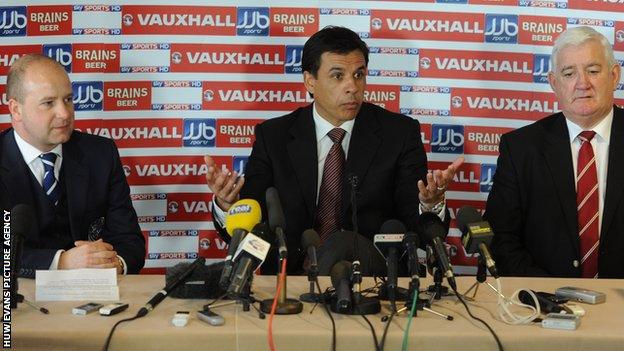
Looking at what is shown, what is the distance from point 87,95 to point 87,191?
970mm

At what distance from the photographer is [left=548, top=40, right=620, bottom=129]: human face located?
3.69 metres

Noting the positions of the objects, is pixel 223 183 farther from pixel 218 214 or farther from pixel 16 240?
pixel 16 240

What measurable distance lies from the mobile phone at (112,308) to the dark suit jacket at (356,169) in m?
1.52

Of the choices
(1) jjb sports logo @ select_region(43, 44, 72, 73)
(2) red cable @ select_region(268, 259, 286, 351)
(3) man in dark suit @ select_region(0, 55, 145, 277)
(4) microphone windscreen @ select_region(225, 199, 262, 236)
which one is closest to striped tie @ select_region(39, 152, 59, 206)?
(3) man in dark suit @ select_region(0, 55, 145, 277)

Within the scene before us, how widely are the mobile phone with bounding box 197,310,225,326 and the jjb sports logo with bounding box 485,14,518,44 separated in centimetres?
282

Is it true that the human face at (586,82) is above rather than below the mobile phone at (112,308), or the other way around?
above

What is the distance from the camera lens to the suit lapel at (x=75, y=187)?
3.63 meters

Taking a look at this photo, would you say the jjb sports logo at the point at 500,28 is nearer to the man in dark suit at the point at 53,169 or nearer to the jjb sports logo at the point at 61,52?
the man in dark suit at the point at 53,169

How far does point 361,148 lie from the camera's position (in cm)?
393

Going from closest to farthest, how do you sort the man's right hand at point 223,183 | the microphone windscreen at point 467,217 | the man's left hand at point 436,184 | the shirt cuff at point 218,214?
the microphone windscreen at point 467,217, the man's left hand at point 436,184, the man's right hand at point 223,183, the shirt cuff at point 218,214

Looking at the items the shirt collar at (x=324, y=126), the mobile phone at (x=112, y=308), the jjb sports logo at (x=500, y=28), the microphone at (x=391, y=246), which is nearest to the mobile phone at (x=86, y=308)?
the mobile phone at (x=112, y=308)

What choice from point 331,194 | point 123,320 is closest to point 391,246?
point 123,320

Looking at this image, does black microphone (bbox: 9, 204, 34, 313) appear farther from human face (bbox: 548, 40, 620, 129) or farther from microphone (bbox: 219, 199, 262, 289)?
human face (bbox: 548, 40, 620, 129)

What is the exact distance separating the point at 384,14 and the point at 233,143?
115cm
